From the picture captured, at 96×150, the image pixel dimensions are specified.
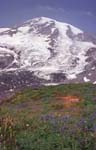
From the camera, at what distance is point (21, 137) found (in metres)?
15.6

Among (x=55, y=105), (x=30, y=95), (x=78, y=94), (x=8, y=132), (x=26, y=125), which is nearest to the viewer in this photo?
(x=8, y=132)

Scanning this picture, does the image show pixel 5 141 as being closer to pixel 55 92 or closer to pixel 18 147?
pixel 18 147

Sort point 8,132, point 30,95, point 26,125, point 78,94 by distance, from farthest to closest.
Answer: point 30,95 → point 78,94 → point 26,125 → point 8,132

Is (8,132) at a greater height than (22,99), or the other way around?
(8,132)

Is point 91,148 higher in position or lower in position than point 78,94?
higher

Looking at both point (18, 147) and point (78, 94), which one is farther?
point (78, 94)

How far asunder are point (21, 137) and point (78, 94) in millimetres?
22574

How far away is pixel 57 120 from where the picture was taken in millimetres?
18078

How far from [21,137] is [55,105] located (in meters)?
16.6

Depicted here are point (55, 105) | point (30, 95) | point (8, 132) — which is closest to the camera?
point (8, 132)

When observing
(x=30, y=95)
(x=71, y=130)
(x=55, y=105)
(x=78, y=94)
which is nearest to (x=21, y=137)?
(x=71, y=130)

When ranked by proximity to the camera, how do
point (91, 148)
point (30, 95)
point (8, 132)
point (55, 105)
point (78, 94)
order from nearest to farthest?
point (91, 148) < point (8, 132) < point (55, 105) < point (78, 94) < point (30, 95)

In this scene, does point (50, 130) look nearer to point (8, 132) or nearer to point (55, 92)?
point (8, 132)

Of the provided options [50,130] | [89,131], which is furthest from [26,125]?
[89,131]
